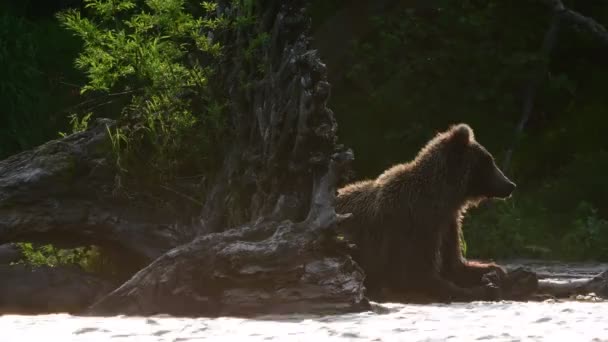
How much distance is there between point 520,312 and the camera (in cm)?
858

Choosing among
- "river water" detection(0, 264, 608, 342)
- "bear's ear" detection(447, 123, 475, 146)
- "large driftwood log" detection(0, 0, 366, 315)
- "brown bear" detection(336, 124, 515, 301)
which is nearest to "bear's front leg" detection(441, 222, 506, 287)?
"brown bear" detection(336, 124, 515, 301)

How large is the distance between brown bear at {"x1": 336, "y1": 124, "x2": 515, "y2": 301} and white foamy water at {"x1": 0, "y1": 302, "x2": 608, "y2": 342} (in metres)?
0.72

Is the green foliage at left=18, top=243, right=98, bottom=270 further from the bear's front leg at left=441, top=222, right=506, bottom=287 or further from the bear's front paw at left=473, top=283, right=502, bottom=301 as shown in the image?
the bear's front paw at left=473, top=283, right=502, bottom=301

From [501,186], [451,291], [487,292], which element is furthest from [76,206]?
[501,186]

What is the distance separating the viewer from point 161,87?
10.4 metres

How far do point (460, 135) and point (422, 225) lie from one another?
0.79 meters

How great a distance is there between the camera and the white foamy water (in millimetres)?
7250

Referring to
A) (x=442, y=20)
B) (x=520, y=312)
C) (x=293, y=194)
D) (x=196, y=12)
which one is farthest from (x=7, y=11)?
(x=520, y=312)

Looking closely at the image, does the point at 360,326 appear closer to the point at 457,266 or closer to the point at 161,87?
the point at 457,266

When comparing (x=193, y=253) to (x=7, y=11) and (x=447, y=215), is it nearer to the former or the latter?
(x=447, y=215)

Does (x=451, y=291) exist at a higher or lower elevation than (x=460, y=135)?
lower

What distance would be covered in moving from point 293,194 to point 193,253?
3.30ft

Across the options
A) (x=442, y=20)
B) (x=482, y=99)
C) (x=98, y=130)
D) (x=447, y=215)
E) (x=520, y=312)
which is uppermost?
(x=442, y=20)

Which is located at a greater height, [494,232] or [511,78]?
[511,78]
